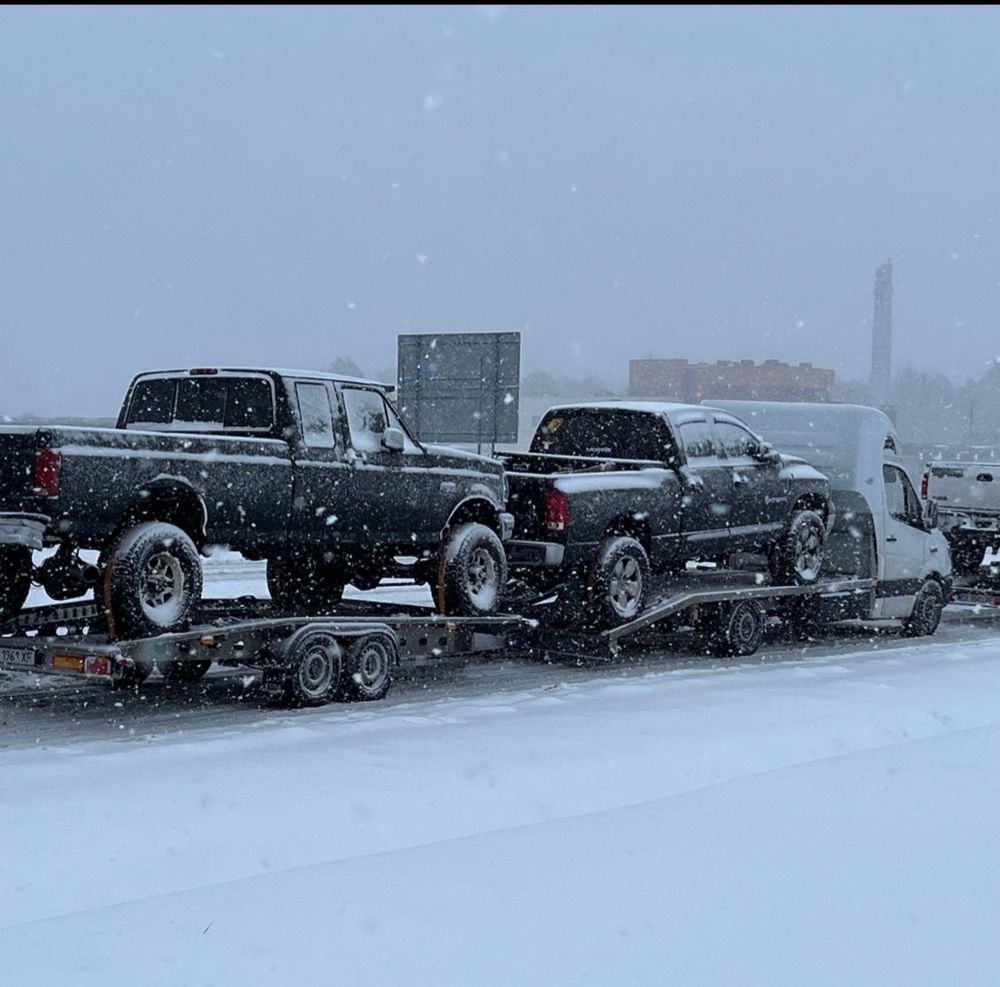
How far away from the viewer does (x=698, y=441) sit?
46.5ft

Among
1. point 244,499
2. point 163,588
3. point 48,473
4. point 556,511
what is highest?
point 48,473

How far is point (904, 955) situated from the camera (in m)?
5.13

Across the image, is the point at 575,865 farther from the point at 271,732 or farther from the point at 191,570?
the point at 191,570

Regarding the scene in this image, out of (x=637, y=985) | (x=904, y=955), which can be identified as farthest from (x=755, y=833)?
(x=637, y=985)

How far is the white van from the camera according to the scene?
16.5 m

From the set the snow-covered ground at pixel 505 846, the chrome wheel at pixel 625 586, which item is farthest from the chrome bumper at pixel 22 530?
the chrome wheel at pixel 625 586

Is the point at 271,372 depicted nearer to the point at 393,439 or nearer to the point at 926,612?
the point at 393,439

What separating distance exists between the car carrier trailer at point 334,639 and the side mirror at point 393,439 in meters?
1.40

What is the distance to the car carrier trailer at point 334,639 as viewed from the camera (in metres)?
9.47

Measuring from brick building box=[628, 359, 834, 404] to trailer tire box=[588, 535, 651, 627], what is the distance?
10832 centimetres

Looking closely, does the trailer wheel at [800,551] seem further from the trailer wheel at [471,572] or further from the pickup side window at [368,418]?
the pickup side window at [368,418]

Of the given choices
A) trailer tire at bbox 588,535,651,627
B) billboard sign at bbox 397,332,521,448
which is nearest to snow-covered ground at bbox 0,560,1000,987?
trailer tire at bbox 588,535,651,627

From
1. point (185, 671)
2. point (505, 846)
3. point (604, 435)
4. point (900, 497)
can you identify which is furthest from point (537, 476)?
point (505, 846)

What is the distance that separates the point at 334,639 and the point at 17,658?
7.74ft
